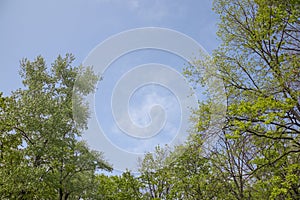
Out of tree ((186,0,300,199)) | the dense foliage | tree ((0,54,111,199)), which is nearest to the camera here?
tree ((186,0,300,199))

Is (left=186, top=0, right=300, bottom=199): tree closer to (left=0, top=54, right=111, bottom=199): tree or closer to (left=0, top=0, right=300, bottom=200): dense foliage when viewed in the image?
(left=0, top=0, right=300, bottom=200): dense foliage

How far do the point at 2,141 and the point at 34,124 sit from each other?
167 cm

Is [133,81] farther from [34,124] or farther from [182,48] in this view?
[34,124]

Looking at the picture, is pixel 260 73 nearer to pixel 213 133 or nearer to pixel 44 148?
pixel 213 133

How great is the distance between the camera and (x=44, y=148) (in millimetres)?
12836

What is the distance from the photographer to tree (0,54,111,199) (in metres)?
11.7

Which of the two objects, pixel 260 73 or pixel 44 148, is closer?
pixel 260 73

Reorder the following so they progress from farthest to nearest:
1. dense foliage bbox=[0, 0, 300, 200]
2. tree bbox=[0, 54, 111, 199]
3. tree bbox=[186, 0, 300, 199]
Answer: tree bbox=[0, 54, 111, 199], dense foliage bbox=[0, 0, 300, 200], tree bbox=[186, 0, 300, 199]

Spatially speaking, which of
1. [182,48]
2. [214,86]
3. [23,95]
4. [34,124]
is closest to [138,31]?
[182,48]

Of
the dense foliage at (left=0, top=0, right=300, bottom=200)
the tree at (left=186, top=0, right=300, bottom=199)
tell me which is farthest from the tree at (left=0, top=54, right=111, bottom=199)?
the tree at (left=186, top=0, right=300, bottom=199)

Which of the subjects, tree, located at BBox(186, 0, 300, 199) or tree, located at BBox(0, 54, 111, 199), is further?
tree, located at BBox(0, 54, 111, 199)

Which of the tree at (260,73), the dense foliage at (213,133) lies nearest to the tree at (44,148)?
the dense foliage at (213,133)

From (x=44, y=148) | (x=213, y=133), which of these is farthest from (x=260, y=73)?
(x=44, y=148)

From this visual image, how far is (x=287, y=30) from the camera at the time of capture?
342 inches
